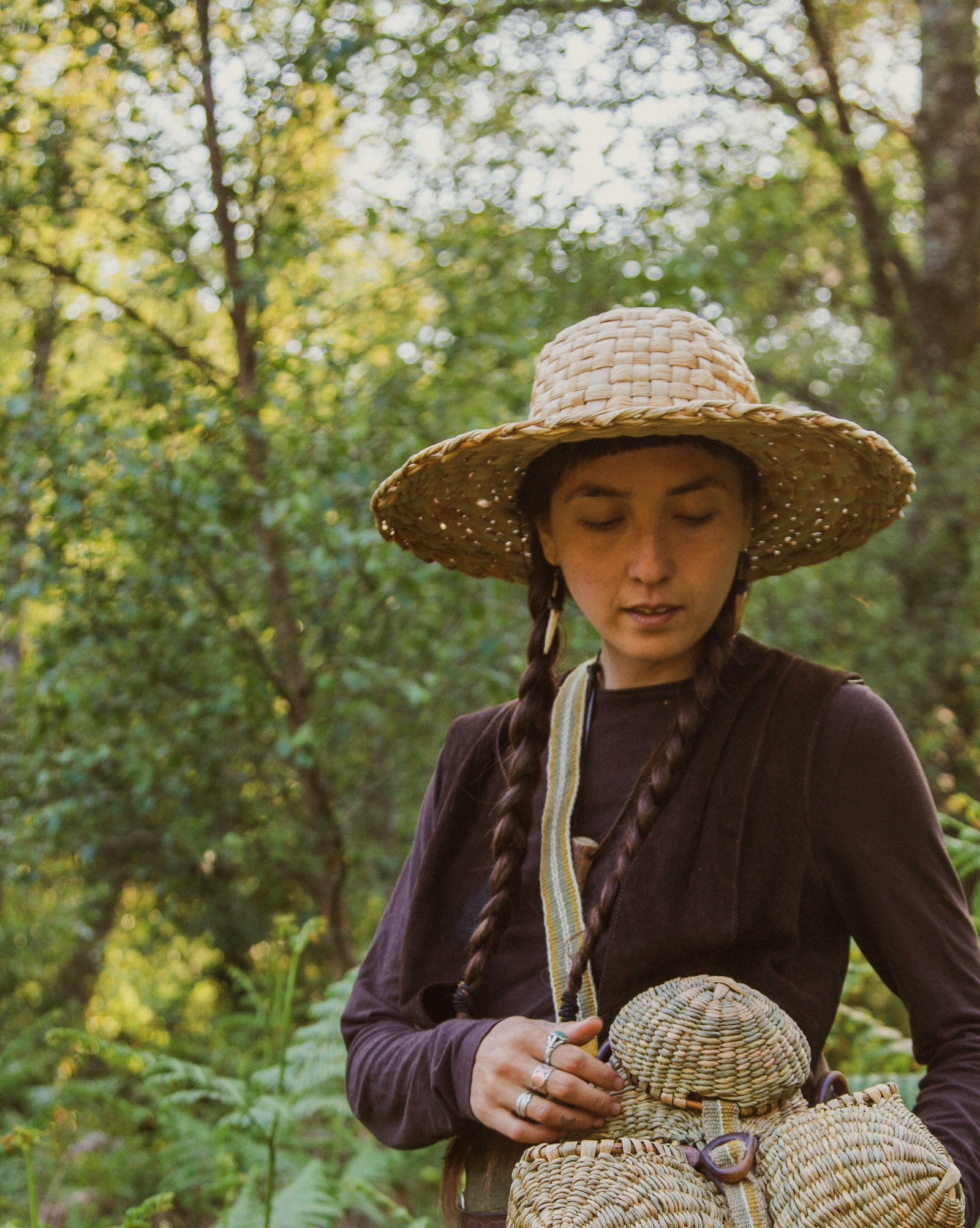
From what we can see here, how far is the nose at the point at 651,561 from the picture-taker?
5.45 ft

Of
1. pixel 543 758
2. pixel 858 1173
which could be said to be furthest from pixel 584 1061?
pixel 543 758

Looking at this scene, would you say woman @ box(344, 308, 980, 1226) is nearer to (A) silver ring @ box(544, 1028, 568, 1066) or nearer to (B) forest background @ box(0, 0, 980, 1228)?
(A) silver ring @ box(544, 1028, 568, 1066)

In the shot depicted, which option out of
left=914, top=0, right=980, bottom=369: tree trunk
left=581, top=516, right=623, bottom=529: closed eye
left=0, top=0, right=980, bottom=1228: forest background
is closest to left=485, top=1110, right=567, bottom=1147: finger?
left=581, top=516, right=623, bottom=529: closed eye

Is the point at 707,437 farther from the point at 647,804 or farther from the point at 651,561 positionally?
the point at 647,804

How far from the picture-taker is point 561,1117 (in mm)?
1361

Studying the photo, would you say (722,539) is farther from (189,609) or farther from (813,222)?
(813,222)

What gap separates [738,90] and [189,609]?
462 centimetres

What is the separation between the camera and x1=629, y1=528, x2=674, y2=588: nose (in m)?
1.66

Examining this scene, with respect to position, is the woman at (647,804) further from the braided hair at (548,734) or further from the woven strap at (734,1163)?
the woven strap at (734,1163)

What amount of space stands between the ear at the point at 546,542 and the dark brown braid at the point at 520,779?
0.03m

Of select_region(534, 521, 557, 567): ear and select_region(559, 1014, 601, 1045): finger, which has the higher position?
select_region(534, 521, 557, 567): ear

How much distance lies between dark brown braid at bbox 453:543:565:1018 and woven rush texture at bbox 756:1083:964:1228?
59 cm

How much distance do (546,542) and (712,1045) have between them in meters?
0.95

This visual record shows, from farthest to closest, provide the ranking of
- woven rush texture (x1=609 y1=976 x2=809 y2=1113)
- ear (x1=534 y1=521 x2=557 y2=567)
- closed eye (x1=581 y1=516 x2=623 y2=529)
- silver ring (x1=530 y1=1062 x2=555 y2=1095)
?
ear (x1=534 y1=521 x2=557 y2=567) < closed eye (x1=581 y1=516 x2=623 y2=529) < silver ring (x1=530 y1=1062 x2=555 y2=1095) < woven rush texture (x1=609 y1=976 x2=809 y2=1113)
